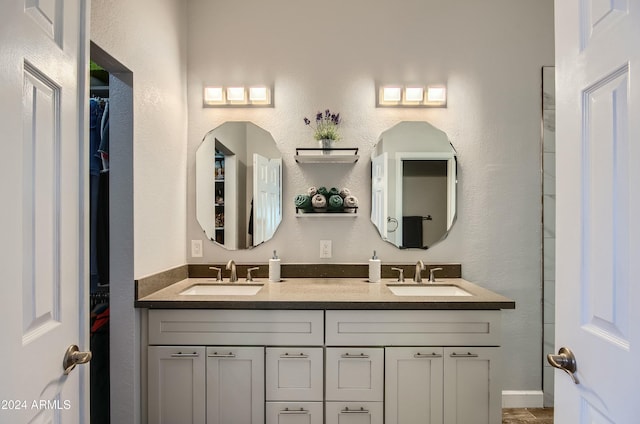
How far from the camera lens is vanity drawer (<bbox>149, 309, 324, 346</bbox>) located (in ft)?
6.68

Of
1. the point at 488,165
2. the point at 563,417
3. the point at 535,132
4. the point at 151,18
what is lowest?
the point at 563,417

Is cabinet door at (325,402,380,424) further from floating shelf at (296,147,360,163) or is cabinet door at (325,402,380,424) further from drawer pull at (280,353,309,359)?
floating shelf at (296,147,360,163)

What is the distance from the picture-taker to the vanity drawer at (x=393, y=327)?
203 cm

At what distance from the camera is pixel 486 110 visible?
2.71 meters

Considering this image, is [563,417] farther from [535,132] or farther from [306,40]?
[306,40]

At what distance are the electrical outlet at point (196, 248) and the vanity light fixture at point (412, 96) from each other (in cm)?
150

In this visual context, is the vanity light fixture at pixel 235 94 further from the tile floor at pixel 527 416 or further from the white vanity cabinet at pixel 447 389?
the tile floor at pixel 527 416

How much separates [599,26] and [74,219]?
4.37 feet

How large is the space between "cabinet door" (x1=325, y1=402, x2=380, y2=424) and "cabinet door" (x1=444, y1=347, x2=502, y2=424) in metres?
0.34

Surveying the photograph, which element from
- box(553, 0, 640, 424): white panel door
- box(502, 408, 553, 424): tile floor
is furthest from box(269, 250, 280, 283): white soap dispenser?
box(553, 0, 640, 424): white panel door

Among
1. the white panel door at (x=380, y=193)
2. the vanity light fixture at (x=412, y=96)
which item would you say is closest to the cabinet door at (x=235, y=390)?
the white panel door at (x=380, y=193)

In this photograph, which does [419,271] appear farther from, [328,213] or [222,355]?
[222,355]

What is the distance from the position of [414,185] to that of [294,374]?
139 cm

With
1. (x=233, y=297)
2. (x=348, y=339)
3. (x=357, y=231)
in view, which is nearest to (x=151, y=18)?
(x=233, y=297)
